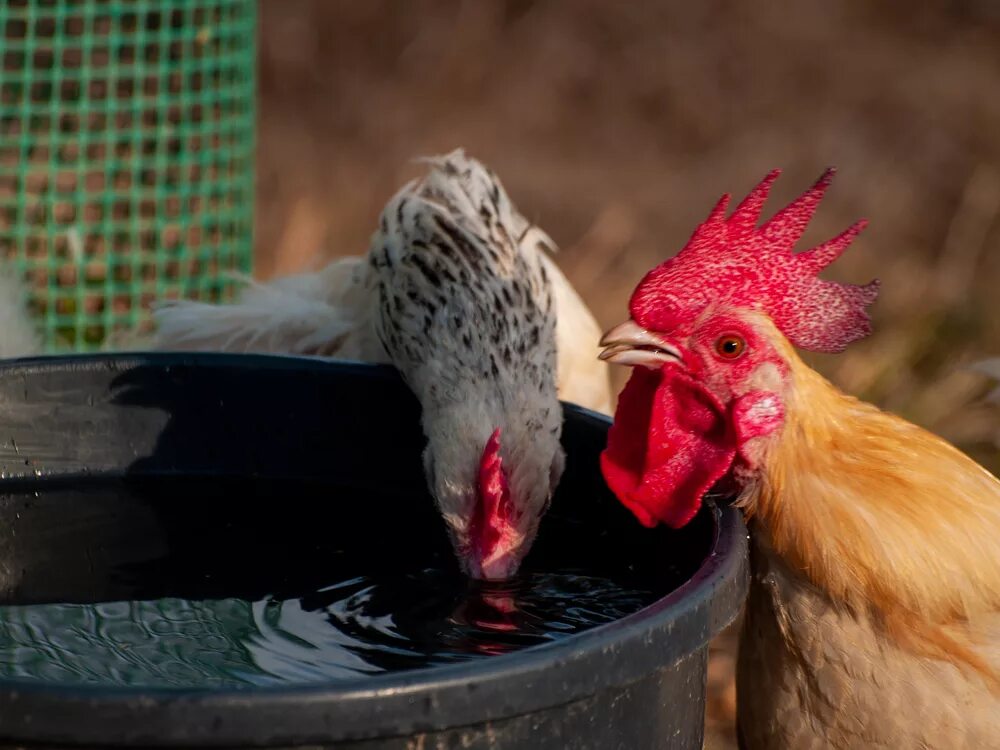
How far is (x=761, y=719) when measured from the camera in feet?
7.93

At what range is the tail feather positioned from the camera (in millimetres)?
3602

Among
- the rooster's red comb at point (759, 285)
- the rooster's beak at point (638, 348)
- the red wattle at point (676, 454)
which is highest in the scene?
the rooster's red comb at point (759, 285)

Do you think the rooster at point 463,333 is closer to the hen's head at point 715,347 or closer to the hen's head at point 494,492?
the hen's head at point 494,492

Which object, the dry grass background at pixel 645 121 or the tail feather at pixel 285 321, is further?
the dry grass background at pixel 645 121

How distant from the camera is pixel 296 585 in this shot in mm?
2436

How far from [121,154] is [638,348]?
2853 mm

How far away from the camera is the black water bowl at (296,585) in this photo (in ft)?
4.94

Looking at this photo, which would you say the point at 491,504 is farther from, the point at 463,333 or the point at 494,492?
the point at 463,333

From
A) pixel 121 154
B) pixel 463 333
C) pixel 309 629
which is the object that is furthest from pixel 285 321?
pixel 309 629

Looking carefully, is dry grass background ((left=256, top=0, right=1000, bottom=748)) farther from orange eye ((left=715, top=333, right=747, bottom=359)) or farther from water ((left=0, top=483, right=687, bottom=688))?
orange eye ((left=715, top=333, right=747, bottom=359))

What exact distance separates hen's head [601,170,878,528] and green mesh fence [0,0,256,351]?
2.57 m

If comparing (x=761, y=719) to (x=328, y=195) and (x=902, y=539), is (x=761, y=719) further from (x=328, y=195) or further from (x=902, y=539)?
(x=328, y=195)

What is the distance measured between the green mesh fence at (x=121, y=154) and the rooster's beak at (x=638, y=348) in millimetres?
2566

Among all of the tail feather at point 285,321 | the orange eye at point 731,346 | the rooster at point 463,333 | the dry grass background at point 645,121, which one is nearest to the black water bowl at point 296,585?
A: the rooster at point 463,333
